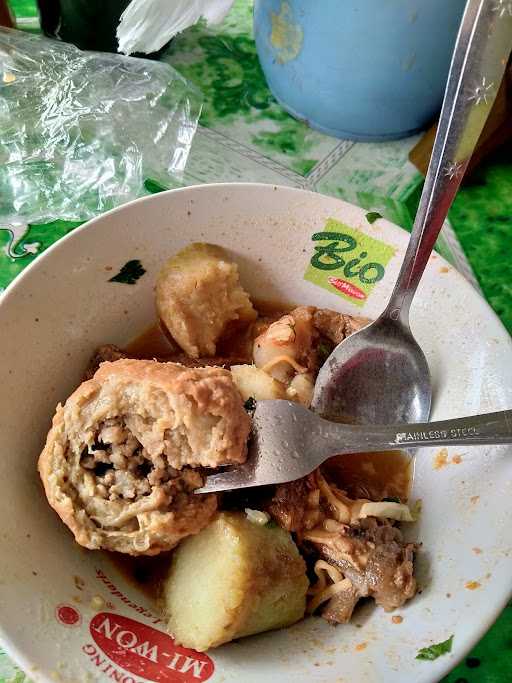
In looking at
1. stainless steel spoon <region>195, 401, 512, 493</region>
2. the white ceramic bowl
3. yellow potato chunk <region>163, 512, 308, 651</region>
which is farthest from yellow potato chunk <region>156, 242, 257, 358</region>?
yellow potato chunk <region>163, 512, 308, 651</region>

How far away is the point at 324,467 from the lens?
1438 millimetres

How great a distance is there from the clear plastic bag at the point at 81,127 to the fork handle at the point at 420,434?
1001 millimetres

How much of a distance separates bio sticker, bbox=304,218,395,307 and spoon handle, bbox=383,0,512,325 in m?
0.18

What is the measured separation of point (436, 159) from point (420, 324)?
0.40 m

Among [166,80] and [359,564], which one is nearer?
[359,564]

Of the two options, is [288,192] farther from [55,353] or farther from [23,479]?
[23,479]

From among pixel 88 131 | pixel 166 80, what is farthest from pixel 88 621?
pixel 166 80

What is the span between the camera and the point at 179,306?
1414 millimetres

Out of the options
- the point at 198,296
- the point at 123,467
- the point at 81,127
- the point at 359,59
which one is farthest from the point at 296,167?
the point at 123,467

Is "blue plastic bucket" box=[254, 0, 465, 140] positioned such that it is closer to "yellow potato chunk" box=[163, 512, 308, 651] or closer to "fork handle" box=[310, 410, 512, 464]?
"fork handle" box=[310, 410, 512, 464]

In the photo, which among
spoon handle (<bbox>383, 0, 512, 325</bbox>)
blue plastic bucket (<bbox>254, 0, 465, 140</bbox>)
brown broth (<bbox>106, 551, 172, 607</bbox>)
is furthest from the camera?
blue plastic bucket (<bbox>254, 0, 465, 140</bbox>)

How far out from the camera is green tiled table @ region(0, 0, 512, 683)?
1880mm

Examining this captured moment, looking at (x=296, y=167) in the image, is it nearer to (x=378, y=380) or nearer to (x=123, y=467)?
(x=378, y=380)

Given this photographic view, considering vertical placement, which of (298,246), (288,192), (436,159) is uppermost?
(436,159)
